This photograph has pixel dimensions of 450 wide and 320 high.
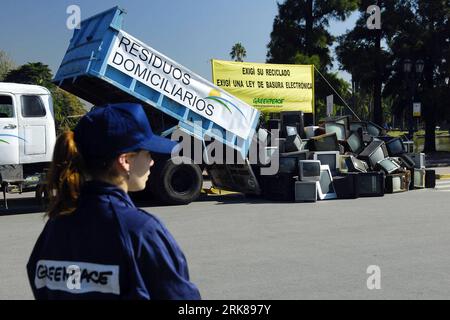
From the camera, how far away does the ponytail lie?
176 centimetres

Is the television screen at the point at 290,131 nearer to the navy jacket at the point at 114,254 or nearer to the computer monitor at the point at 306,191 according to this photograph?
the computer monitor at the point at 306,191

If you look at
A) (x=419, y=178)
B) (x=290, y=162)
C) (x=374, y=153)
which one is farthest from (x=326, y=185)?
(x=419, y=178)

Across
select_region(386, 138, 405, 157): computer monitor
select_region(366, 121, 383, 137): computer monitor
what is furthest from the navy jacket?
select_region(366, 121, 383, 137): computer monitor

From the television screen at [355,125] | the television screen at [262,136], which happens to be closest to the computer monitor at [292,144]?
the television screen at [262,136]

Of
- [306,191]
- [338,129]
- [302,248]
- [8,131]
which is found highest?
[338,129]

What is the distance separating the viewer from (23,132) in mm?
10445

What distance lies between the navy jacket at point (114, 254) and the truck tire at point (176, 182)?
9.51 metres

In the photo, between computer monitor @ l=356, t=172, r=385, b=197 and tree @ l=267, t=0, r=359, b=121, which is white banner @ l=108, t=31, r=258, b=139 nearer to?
computer monitor @ l=356, t=172, r=385, b=197

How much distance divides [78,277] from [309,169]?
10406mm

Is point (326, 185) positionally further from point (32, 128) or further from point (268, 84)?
point (268, 84)

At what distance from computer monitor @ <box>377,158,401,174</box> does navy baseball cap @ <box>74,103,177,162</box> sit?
486 inches

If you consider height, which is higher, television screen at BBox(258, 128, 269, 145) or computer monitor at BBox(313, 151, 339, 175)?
television screen at BBox(258, 128, 269, 145)

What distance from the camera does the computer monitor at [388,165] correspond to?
13.4 metres

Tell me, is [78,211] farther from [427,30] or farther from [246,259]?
[427,30]
